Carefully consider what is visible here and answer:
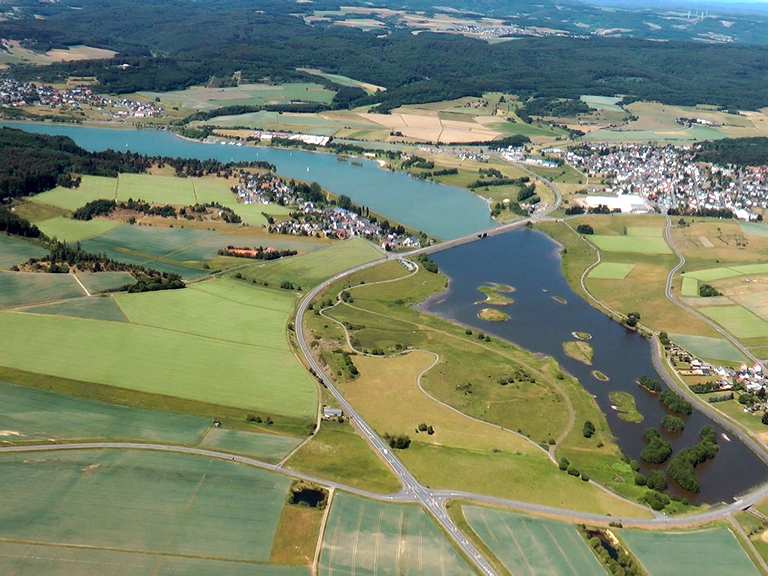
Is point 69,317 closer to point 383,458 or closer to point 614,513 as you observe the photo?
point 383,458

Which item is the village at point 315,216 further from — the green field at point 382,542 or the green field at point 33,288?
the green field at point 382,542

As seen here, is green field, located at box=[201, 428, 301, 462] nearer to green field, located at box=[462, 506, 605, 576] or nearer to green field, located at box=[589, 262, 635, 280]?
green field, located at box=[462, 506, 605, 576]

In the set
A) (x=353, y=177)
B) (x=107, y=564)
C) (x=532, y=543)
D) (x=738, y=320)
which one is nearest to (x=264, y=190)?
(x=353, y=177)

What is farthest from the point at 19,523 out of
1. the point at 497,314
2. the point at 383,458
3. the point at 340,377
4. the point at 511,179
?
the point at 511,179

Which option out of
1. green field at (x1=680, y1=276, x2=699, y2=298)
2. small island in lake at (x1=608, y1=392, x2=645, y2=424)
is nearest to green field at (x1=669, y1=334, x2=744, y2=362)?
green field at (x1=680, y1=276, x2=699, y2=298)

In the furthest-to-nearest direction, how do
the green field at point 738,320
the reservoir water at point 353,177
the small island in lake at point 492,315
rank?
the reservoir water at point 353,177 < the small island in lake at point 492,315 < the green field at point 738,320

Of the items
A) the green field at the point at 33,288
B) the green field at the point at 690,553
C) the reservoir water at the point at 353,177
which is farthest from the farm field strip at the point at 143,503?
the reservoir water at the point at 353,177
